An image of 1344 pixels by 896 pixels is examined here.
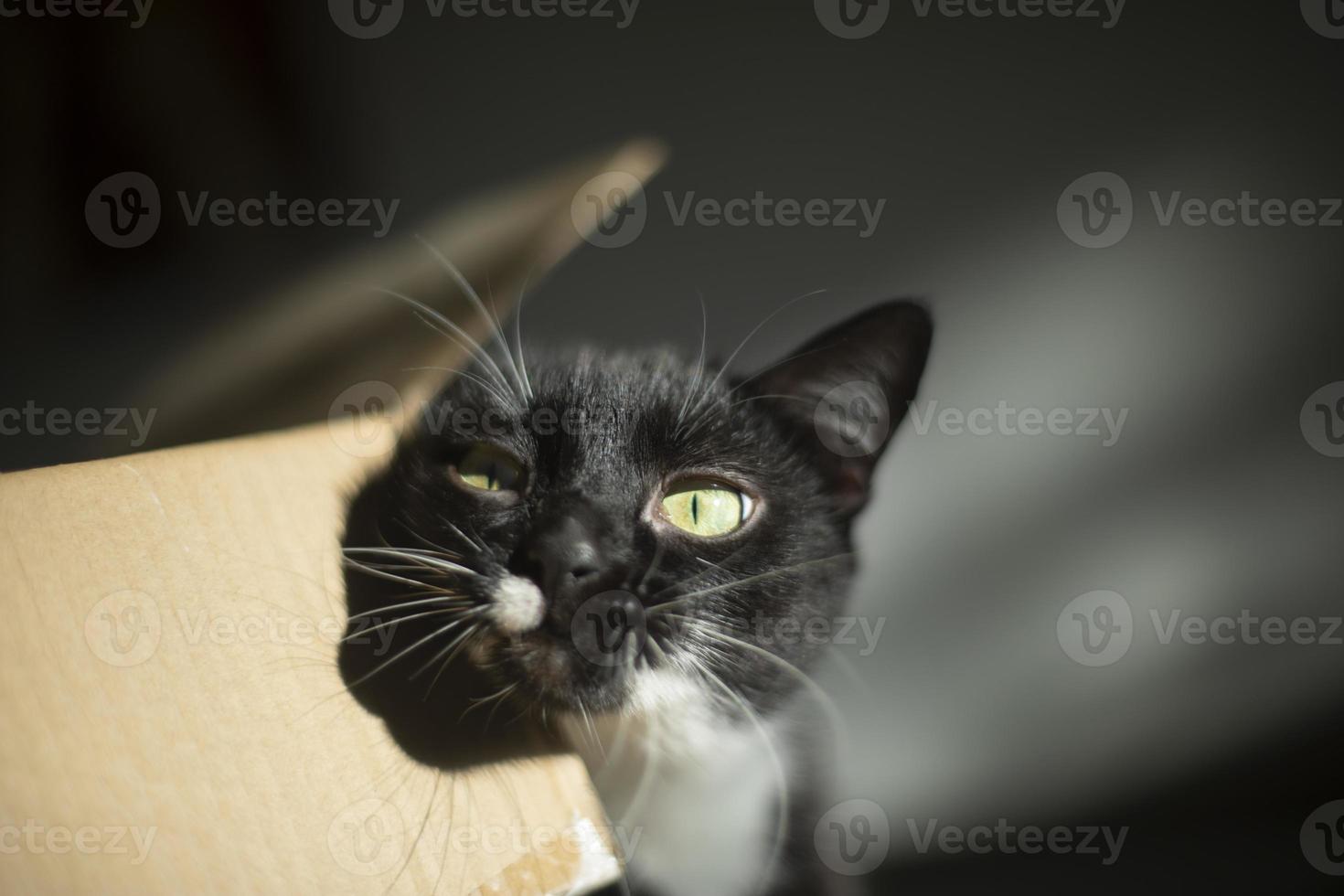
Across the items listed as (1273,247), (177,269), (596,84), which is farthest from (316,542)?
(1273,247)

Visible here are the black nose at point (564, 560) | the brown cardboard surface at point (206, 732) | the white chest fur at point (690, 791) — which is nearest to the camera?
the brown cardboard surface at point (206, 732)

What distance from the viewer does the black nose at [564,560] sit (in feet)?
2.42

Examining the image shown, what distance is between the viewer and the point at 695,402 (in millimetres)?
949

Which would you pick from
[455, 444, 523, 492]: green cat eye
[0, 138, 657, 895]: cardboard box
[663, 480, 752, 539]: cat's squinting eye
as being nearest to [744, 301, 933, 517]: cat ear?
[663, 480, 752, 539]: cat's squinting eye

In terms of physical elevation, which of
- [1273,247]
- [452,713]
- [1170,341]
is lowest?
[452,713]

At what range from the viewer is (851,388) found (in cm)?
97

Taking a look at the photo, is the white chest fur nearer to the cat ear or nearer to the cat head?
the cat head

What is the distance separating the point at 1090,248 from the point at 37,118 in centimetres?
137

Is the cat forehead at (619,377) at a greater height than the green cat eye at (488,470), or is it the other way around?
the cat forehead at (619,377)

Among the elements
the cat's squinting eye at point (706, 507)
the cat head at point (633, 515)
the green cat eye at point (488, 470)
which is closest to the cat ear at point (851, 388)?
the cat head at point (633, 515)

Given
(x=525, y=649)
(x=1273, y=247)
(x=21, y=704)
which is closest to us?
(x=21, y=704)

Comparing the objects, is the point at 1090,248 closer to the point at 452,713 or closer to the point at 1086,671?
the point at 1086,671

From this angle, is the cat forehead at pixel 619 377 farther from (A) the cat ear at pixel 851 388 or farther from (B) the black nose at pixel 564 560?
(B) the black nose at pixel 564 560

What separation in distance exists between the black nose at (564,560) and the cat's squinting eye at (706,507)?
16cm
